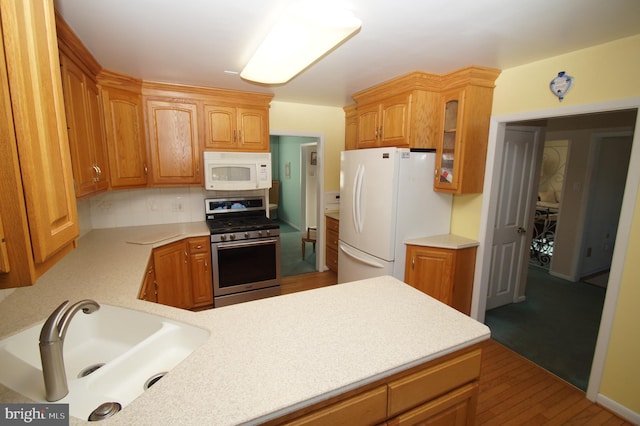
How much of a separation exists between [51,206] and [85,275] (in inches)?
52.1

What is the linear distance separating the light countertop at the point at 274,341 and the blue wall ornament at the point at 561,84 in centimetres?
180

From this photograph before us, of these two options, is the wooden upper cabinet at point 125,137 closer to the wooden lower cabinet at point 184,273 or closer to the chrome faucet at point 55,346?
the wooden lower cabinet at point 184,273

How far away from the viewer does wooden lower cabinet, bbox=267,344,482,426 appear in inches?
38.3

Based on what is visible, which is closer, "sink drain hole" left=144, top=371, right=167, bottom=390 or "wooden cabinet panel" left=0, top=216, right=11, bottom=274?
"wooden cabinet panel" left=0, top=216, right=11, bottom=274

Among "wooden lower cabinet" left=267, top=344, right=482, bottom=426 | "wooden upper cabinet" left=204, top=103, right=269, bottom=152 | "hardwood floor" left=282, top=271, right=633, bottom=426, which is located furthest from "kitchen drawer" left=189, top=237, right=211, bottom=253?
"hardwood floor" left=282, top=271, right=633, bottom=426

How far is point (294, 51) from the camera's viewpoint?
5.85 feet

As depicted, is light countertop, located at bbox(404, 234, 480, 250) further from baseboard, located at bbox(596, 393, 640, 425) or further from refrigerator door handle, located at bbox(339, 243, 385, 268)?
baseboard, located at bbox(596, 393, 640, 425)

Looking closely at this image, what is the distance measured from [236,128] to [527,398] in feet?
11.1

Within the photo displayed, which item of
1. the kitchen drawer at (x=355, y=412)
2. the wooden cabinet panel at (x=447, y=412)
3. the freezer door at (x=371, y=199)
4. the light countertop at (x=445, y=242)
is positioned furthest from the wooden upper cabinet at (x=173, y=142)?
the wooden cabinet panel at (x=447, y=412)

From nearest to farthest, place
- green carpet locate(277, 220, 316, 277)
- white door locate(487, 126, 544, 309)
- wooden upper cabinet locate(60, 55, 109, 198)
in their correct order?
wooden upper cabinet locate(60, 55, 109, 198), white door locate(487, 126, 544, 309), green carpet locate(277, 220, 316, 277)

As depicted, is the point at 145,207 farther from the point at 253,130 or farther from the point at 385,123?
the point at 385,123

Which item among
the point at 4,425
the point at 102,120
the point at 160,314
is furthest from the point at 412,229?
the point at 102,120

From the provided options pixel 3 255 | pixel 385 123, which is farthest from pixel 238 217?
pixel 3 255

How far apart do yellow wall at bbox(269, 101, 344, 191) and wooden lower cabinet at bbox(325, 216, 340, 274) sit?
1.65 ft
